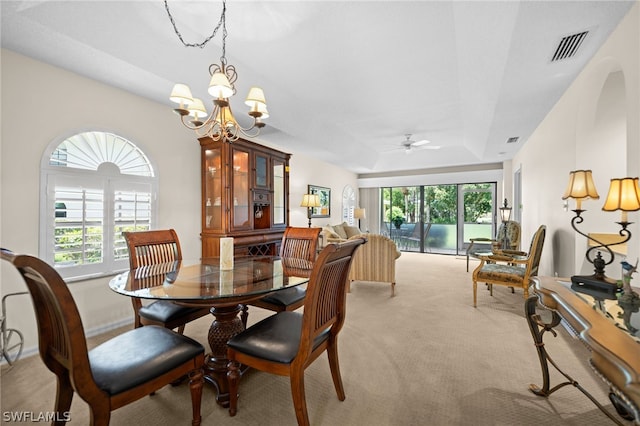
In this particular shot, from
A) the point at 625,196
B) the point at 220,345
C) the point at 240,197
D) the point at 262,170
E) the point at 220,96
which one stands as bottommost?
the point at 220,345

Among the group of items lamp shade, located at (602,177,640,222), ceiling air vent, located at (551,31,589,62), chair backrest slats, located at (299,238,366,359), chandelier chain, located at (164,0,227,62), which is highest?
chandelier chain, located at (164,0,227,62)

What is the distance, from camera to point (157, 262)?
232cm

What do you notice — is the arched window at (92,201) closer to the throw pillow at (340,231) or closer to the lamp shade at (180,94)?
the lamp shade at (180,94)

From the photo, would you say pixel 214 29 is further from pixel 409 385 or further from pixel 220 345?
pixel 409 385

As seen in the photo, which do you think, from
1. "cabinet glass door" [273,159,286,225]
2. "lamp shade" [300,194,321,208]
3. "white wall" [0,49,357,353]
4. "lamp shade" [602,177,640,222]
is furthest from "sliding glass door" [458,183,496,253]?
"white wall" [0,49,357,353]

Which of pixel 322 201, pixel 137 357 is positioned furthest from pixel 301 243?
pixel 322 201

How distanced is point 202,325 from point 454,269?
481 centimetres

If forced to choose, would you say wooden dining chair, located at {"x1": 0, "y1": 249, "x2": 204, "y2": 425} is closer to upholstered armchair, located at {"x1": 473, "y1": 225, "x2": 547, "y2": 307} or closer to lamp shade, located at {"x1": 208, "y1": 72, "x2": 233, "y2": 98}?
lamp shade, located at {"x1": 208, "y1": 72, "x2": 233, "y2": 98}

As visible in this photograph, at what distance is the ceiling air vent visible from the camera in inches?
78.2

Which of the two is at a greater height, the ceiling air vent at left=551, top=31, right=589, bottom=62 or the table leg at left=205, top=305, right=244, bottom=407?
the ceiling air vent at left=551, top=31, right=589, bottom=62

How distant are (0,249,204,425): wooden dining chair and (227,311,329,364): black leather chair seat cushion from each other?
0.23 metres

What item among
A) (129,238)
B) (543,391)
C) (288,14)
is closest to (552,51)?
(288,14)

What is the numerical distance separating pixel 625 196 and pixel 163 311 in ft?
9.71

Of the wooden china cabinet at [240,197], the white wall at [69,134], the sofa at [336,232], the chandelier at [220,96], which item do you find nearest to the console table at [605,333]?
the chandelier at [220,96]
